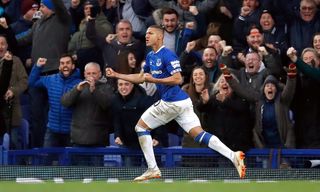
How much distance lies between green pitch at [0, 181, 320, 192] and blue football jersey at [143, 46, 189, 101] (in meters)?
1.17

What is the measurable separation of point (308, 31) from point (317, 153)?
7.39 feet

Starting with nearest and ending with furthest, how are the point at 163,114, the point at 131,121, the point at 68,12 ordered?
the point at 163,114, the point at 131,121, the point at 68,12

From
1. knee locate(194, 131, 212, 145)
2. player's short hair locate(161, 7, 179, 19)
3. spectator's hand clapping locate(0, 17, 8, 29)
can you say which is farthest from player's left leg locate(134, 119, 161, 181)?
spectator's hand clapping locate(0, 17, 8, 29)

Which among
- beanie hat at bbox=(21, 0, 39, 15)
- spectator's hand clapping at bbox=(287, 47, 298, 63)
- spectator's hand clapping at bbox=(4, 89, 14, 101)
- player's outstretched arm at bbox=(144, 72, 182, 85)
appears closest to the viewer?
player's outstretched arm at bbox=(144, 72, 182, 85)

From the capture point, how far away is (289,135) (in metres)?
16.1

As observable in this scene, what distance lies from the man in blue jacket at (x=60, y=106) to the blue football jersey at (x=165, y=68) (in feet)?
6.89

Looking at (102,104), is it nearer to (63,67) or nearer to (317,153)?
(63,67)

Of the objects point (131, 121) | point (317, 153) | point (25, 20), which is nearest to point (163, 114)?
point (131, 121)

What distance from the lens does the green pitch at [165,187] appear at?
1312cm

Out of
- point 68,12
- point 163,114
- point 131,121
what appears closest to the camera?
point 163,114

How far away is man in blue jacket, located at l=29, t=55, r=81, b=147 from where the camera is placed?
55.6ft

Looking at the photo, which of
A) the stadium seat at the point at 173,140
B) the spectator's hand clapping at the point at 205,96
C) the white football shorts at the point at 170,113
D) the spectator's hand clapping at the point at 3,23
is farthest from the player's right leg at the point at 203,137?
the spectator's hand clapping at the point at 3,23

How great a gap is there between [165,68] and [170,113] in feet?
2.05

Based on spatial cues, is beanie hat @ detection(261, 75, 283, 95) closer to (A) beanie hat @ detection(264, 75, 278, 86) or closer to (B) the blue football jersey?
(A) beanie hat @ detection(264, 75, 278, 86)
